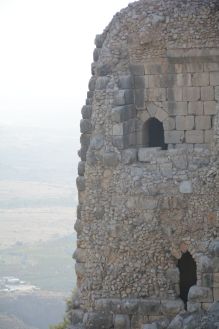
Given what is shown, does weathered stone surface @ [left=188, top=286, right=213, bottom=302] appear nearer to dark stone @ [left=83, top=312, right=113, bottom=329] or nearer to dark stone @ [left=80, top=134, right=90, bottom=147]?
dark stone @ [left=83, top=312, right=113, bottom=329]

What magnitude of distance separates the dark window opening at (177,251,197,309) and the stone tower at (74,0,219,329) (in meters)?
0.02

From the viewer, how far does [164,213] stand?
21.1m

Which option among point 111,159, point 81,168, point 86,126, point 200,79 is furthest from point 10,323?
point 200,79

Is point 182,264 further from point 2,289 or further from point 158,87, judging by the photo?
point 2,289

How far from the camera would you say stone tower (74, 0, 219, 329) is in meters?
20.9

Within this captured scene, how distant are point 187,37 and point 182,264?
457cm

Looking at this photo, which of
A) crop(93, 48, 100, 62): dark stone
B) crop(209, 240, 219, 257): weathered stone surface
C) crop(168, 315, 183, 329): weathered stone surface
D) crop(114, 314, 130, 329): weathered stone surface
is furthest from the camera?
crop(93, 48, 100, 62): dark stone

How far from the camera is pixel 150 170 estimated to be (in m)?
21.3

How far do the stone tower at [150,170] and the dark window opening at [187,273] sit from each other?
2 cm

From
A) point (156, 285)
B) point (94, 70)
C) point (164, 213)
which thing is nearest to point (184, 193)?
point (164, 213)

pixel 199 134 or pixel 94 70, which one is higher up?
pixel 94 70

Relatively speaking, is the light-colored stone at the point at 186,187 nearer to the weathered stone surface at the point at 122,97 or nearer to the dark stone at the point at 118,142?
the dark stone at the point at 118,142

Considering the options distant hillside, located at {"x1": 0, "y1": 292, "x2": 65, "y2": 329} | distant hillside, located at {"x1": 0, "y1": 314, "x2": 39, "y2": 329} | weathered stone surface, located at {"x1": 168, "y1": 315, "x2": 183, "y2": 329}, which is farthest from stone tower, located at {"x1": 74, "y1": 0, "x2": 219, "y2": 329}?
distant hillside, located at {"x1": 0, "y1": 292, "x2": 65, "y2": 329}

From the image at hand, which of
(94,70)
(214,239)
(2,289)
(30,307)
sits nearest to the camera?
(214,239)
